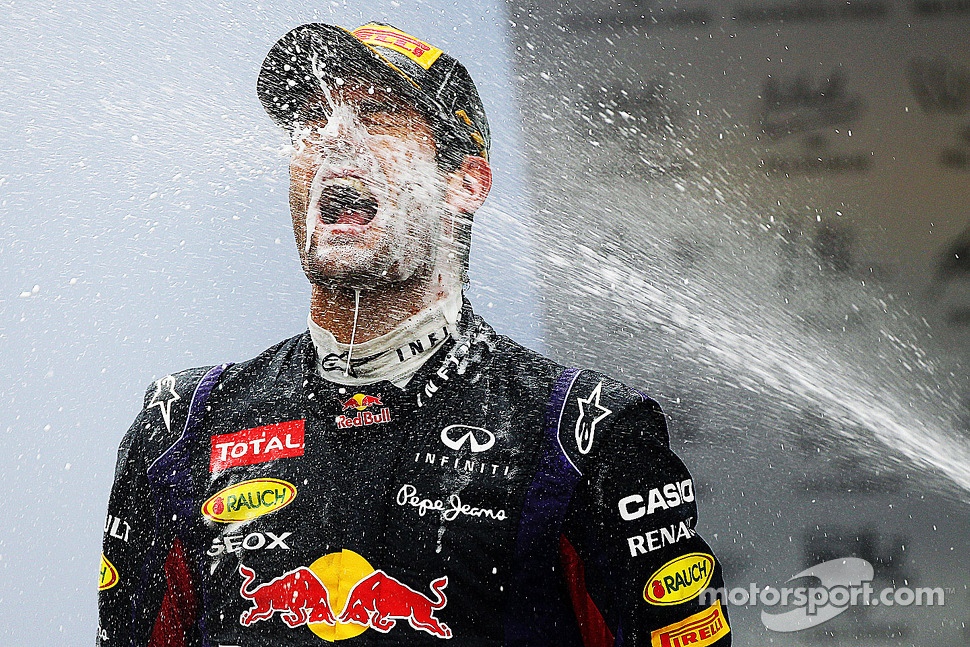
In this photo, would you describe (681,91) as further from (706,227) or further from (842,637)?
(842,637)

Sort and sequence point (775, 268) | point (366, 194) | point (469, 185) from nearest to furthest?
point (366, 194), point (469, 185), point (775, 268)

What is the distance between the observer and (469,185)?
4.73 feet

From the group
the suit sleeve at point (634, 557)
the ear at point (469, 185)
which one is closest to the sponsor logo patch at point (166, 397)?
the ear at point (469, 185)

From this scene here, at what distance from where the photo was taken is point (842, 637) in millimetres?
2076

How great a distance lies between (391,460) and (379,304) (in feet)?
0.80

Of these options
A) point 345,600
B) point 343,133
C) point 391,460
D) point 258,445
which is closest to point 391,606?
point 345,600

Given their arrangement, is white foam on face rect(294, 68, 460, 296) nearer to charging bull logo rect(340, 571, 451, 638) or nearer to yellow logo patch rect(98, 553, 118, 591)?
charging bull logo rect(340, 571, 451, 638)

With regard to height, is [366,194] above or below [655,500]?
above

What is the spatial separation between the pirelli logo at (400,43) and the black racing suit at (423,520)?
44 centimetres

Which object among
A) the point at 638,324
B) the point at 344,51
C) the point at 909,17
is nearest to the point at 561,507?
the point at 344,51

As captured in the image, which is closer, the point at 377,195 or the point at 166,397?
the point at 377,195

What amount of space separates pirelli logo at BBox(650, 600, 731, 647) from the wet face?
0.63 meters

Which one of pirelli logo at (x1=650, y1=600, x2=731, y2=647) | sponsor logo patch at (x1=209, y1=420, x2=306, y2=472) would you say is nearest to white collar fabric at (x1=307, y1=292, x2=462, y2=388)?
sponsor logo patch at (x1=209, y1=420, x2=306, y2=472)

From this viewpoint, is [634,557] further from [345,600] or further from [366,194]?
[366,194]
